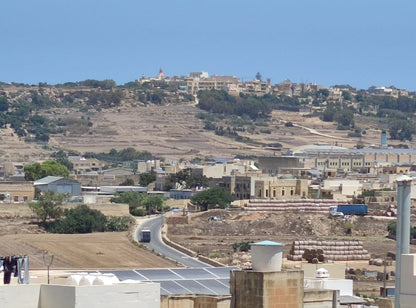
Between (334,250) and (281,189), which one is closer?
(334,250)

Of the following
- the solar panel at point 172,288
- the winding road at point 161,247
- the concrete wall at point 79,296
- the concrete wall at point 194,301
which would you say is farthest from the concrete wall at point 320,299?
the winding road at point 161,247

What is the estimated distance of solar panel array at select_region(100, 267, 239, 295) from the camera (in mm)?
22062

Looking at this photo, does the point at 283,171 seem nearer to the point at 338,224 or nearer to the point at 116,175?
the point at 116,175

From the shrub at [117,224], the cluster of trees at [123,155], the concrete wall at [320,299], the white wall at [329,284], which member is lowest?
the cluster of trees at [123,155]

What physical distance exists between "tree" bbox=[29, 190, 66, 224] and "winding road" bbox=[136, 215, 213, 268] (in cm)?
505

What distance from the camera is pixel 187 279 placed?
78.4 feet

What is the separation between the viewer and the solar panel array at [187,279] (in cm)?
2206

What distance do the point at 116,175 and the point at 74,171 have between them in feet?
39.7

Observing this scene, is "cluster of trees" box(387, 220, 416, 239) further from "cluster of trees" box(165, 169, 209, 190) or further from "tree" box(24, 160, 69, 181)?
"tree" box(24, 160, 69, 181)

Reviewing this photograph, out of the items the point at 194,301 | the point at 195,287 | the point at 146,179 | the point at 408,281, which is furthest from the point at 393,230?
the point at 408,281

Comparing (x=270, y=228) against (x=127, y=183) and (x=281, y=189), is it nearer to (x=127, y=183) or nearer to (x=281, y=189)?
(x=281, y=189)

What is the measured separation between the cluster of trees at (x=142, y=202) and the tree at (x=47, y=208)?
9688 mm

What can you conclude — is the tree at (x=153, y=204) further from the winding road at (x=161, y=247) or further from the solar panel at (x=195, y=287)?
the solar panel at (x=195, y=287)

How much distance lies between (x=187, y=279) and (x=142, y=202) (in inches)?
3216
